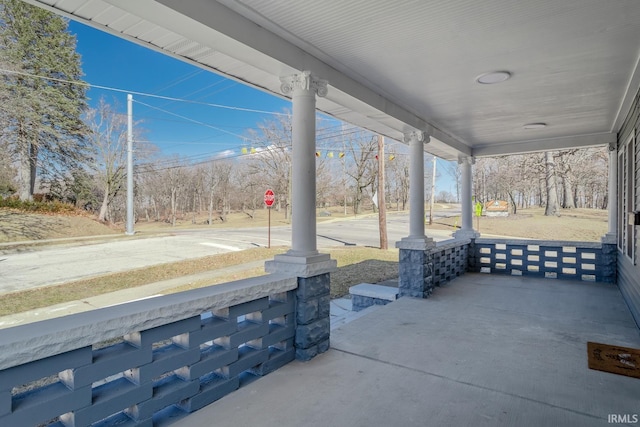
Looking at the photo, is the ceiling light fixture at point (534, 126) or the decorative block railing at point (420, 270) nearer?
the decorative block railing at point (420, 270)

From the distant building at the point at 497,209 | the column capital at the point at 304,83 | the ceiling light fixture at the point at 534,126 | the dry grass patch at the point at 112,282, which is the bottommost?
the dry grass patch at the point at 112,282

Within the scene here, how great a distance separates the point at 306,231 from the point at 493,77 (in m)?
2.28

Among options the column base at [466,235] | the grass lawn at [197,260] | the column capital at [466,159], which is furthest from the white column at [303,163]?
the column capital at [466,159]

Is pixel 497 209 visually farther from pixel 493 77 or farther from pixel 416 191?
pixel 493 77

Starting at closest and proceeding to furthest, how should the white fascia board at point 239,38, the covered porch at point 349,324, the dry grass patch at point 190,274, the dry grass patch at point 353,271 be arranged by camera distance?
1. the covered porch at point 349,324
2. the white fascia board at point 239,38
3. the dry grass patch at point 190,274
4. the dry grass patch at point 353,271

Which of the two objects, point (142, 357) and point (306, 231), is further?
point (306, 231)

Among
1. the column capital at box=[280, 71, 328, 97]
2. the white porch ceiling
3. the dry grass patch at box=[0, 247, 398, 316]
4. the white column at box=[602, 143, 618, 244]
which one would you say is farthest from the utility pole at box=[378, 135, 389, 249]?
the column capital at box=[280, 71, 328, 97]

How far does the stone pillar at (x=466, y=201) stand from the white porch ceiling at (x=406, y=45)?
2543mm

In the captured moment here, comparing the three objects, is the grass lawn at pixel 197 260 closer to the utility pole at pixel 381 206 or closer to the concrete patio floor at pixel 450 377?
the utility pole at pixel 381 206

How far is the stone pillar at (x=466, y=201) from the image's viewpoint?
6.62 metres

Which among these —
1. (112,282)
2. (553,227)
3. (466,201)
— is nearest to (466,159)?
(466,201)

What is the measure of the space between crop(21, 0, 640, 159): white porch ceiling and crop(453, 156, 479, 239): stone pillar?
254 cm

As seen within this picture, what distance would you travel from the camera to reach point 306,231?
9.00ft

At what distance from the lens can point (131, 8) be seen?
1796mm
